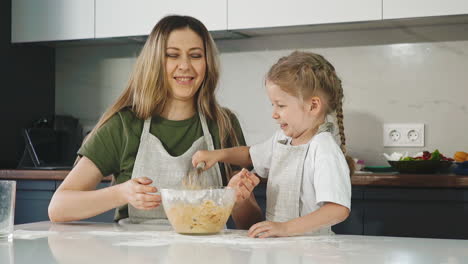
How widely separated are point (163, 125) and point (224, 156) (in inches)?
9.9

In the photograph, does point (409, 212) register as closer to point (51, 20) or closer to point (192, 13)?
point (192, 13)

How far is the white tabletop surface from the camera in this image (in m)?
0.93

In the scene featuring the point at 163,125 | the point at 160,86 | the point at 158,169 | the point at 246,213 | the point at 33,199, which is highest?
the point at 160,86

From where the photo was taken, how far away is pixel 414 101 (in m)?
2.72

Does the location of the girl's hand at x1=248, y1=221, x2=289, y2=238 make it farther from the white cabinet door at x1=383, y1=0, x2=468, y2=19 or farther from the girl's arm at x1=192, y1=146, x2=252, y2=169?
the white cabinet door at x1=383, y1=0, x2=468, y2=19

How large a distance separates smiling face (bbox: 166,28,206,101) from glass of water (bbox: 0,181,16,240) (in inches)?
25.8

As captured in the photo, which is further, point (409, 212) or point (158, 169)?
point (409, 212)

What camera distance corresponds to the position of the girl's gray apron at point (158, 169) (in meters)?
Result: 1.59

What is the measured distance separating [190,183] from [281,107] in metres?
0.30

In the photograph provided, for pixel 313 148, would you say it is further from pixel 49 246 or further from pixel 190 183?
pixel 49 246

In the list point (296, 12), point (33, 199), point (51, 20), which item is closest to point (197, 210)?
point (296, 12)

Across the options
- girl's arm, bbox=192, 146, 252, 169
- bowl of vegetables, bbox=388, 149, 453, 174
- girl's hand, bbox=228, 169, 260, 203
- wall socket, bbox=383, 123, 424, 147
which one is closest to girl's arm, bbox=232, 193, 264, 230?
girl's arm, bbox=192, 146, 252, 169

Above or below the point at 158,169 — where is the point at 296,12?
above

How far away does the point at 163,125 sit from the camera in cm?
174
